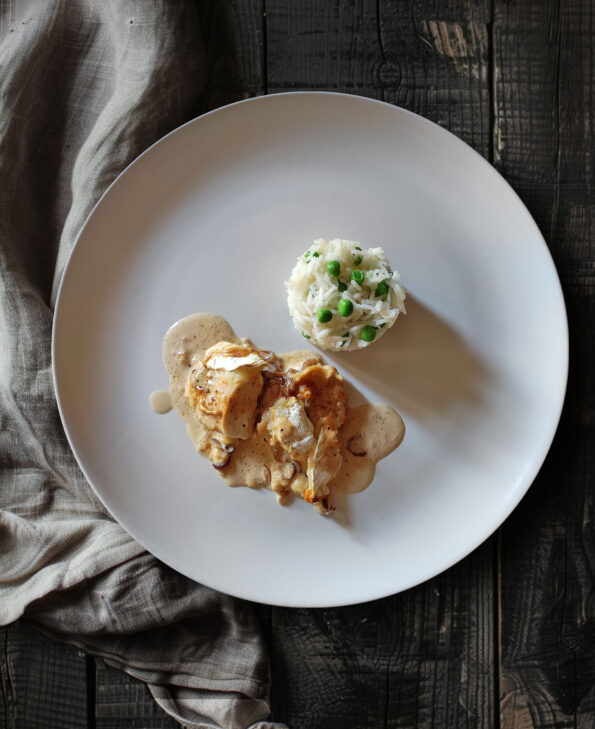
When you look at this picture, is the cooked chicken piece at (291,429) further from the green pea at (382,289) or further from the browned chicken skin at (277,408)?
the green pea at (382,289)

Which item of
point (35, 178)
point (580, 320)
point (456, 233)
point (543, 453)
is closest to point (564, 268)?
point (580, 320)

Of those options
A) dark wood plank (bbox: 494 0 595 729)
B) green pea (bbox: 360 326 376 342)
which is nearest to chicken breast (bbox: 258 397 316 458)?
green pea (bbox: 360 326 376 342)

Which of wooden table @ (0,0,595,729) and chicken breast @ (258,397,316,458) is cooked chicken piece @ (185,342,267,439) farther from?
wooden table @ (0,0,595,729)

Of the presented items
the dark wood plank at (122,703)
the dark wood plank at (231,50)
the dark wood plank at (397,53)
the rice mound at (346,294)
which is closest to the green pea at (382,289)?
the rice mound at (346,294)

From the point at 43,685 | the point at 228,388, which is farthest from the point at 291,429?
the point at 43,685

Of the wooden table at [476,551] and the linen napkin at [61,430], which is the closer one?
the linen napkin at [61,430]

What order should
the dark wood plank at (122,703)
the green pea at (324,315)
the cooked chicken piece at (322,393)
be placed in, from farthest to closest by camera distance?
the dark wood plank at (122,703)
the cooked chicken piece at (322,393)
the green pea at (324,315)
